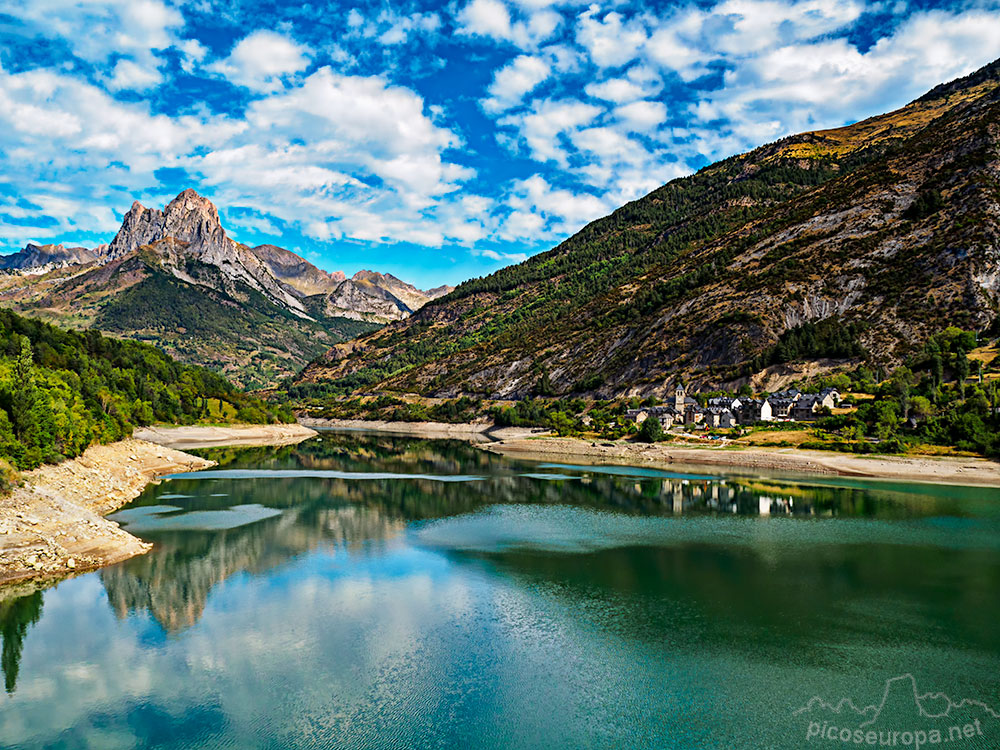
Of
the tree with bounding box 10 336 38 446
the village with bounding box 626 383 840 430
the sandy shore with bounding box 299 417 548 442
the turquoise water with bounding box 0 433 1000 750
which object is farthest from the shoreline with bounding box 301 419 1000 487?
the tree with bounding box 10 336 38 446

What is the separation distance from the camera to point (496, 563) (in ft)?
108

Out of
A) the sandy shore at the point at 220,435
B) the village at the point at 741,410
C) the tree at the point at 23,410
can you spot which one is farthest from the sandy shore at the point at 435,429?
the tree at the point at 23,410

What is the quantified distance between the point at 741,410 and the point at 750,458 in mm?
23568

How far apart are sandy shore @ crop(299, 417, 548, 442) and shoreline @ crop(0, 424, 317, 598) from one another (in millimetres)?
72441

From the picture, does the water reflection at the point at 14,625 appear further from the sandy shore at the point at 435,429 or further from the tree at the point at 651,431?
the sandy shore at the point at 435,429

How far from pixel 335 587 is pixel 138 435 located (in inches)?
2611

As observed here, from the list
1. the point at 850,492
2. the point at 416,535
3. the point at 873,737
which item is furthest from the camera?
the point at 850,492

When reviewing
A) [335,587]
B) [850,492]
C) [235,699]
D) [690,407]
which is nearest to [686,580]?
[335,587]

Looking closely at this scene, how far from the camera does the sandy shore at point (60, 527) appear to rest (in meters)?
27.8

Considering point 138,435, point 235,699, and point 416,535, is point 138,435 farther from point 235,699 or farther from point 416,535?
point 235,699

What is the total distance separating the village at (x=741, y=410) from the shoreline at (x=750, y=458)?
12.7 m

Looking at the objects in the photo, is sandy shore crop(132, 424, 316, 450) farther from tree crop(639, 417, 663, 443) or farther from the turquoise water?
tree crop(639, 417, 663, 443)

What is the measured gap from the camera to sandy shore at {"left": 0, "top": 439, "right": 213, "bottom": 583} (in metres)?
27.8

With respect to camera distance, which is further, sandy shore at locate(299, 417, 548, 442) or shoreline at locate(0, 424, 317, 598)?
sandy shore at locate(299, 417, 548, 442)
